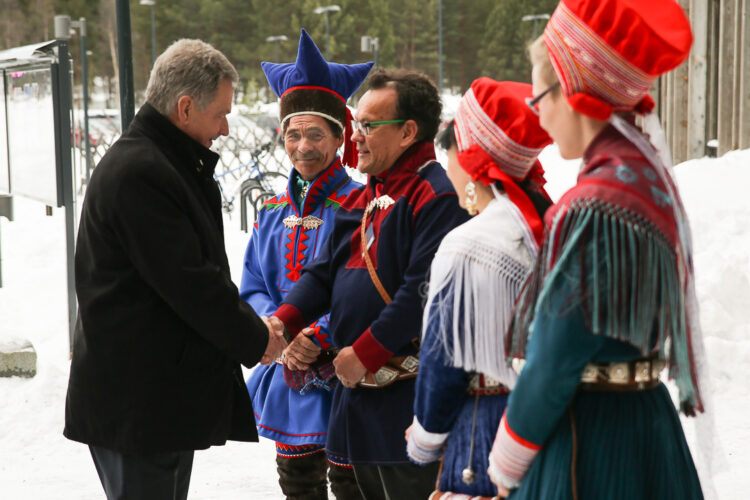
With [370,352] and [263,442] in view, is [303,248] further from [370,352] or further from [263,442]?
[263,442]

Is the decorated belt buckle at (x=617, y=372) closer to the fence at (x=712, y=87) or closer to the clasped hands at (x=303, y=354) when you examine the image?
the clasped hands at (x=303, y=354)

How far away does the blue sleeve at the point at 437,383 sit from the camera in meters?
1.94

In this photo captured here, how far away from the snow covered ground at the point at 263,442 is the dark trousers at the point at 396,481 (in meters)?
0.76

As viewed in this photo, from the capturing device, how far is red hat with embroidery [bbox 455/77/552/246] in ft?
6.68

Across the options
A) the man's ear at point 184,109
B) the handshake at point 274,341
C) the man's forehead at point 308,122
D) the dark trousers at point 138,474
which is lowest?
the dark trousers at point 138,474

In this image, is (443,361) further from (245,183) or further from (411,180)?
(245,183)

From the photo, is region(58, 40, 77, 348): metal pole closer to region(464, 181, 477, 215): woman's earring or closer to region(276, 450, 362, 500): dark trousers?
region(276, 450, 362, 500): dark trousers

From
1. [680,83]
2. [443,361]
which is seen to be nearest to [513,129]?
[443,361]

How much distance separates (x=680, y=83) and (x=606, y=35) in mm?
10070

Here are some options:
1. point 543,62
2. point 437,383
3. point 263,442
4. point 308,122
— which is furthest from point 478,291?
point 263,442

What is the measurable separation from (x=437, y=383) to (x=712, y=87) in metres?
9.65

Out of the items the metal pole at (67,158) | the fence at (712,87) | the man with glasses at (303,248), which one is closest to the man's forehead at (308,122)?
the man with glasses at (303,248)

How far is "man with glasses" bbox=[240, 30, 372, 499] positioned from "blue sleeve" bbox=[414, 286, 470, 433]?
41.7 inches

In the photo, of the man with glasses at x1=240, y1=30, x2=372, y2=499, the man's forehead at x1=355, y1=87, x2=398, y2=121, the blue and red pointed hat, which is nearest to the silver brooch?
the man with glasses at x1=240, y1=30, x2=372, y2=499
